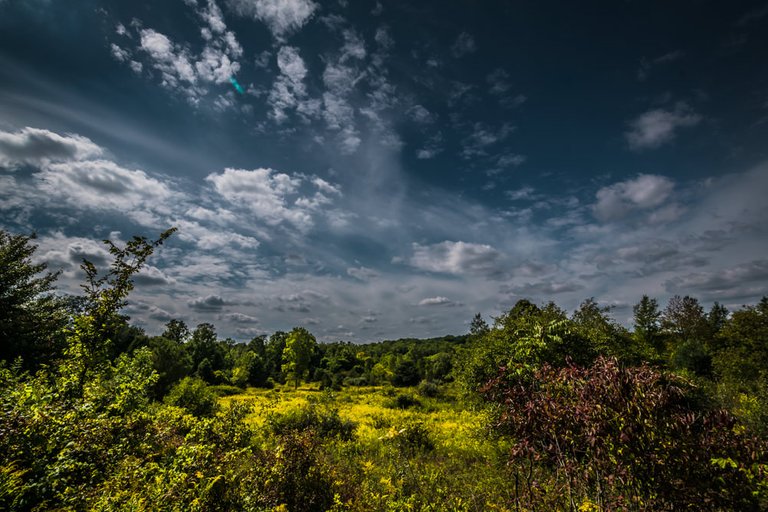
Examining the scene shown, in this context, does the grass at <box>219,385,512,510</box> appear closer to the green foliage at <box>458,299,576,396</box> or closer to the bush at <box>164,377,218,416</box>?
the green foliage at <box>458,299,576,396</box>

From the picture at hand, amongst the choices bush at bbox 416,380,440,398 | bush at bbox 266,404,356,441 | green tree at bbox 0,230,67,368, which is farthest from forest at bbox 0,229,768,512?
bush at bbox 416,380,440,398

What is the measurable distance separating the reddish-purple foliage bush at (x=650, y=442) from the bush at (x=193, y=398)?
17179 millimetres

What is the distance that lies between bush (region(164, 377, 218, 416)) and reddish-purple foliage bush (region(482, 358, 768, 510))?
1718 cm

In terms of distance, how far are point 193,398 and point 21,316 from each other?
8528 mm

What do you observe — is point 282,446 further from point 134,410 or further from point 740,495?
point 740,495

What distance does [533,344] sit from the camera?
888cm

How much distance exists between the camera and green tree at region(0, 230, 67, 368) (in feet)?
48.1

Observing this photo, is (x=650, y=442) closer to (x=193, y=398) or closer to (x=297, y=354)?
(x=193, y=398)

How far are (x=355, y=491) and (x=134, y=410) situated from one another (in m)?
5.39

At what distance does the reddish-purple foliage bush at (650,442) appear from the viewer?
10.2ft

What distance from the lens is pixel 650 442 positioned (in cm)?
344

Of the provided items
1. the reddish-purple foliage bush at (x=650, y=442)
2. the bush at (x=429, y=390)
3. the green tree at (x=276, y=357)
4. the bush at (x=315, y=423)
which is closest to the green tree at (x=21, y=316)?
the bush at (x=315, y=423)

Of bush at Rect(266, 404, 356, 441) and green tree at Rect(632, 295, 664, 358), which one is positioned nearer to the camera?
bush at Rect(266, 404, 356, 441)

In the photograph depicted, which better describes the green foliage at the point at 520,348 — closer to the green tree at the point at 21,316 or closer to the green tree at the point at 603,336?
the green tree at the point at 603,336
